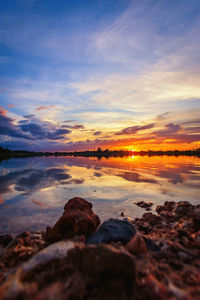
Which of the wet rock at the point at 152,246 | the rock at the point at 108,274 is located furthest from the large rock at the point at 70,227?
the rock at the point at 108,274

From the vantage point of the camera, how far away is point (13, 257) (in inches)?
154

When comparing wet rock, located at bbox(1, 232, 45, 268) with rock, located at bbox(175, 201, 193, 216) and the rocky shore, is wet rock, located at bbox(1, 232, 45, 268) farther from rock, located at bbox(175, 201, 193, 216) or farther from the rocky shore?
rock, located at bbox(175, 201, 193, 216)

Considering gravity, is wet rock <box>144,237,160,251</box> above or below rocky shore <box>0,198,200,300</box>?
below

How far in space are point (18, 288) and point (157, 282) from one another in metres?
2.28

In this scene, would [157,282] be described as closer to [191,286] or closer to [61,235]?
[191,286]

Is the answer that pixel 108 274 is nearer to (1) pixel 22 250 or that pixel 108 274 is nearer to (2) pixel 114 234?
(2) pixel 114 234

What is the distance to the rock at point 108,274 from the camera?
2.47 m

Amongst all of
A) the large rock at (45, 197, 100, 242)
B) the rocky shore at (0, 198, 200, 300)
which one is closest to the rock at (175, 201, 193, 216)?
the rocky shore at (0, 198, 200, 300)

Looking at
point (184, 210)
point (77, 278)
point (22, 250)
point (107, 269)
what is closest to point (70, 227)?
point (22, 250)

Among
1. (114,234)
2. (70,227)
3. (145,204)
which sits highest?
(114,234)

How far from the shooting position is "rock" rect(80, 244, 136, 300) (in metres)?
2.47

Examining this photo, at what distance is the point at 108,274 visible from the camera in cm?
266

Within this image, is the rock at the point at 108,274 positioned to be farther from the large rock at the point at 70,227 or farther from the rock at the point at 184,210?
the rock at the point at 184,210

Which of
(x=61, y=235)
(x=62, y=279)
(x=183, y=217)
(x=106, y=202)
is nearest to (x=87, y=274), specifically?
(x=62, y=279)
